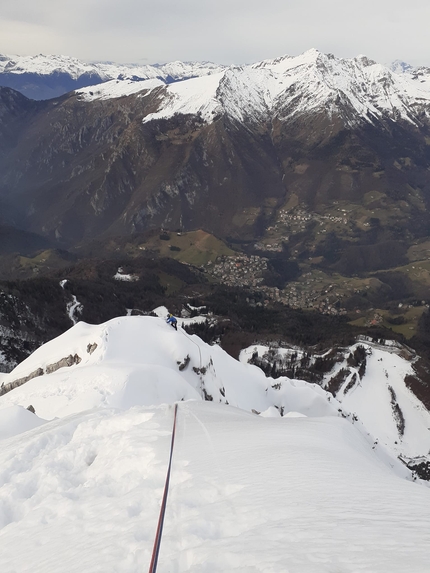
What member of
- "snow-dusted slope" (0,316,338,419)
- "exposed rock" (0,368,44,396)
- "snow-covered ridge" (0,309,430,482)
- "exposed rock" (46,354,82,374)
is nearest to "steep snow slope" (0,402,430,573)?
"snow-covered ridge" (0,309,430,482)

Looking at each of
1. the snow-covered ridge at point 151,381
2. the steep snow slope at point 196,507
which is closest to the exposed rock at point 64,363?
the snow-covered ridge at point 151,381

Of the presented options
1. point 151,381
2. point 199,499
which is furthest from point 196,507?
point 151,381

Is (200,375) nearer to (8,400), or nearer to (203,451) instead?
(8,400)

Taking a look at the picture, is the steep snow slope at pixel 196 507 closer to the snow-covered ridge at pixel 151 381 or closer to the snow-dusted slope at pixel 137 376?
the snow-covered ridge at pixel 151 381

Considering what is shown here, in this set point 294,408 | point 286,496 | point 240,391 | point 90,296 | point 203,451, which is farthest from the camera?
point 90,296

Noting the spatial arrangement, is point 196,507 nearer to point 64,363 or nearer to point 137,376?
point 137,376

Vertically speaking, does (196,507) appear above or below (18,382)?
above

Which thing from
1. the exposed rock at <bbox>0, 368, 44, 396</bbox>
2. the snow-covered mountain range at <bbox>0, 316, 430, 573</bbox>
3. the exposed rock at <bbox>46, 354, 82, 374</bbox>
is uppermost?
the snow-covered mountain range at <bbox>0, 316, 430, 573</bbox>

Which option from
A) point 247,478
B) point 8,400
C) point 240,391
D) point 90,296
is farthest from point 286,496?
point 90,296

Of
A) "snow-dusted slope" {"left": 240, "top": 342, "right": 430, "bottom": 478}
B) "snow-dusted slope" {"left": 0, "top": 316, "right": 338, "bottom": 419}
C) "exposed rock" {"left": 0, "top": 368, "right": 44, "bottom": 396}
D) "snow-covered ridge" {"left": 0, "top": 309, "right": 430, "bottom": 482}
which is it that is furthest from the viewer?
"snow-dusted slope" {"left": 240, "top": 342, "right": 430, "bottom": 478}

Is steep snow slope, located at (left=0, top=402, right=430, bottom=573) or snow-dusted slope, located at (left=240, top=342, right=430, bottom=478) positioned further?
snow-dusted slope, located at (left=240, top=342, right=430, bottom=478)

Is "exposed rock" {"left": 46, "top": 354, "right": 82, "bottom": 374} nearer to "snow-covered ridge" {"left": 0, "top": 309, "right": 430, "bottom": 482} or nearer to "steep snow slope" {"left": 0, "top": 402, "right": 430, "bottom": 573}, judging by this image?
"snow-covered ridge" {"left": 0, "top": 309, "right": 430, "bottom": 482}
